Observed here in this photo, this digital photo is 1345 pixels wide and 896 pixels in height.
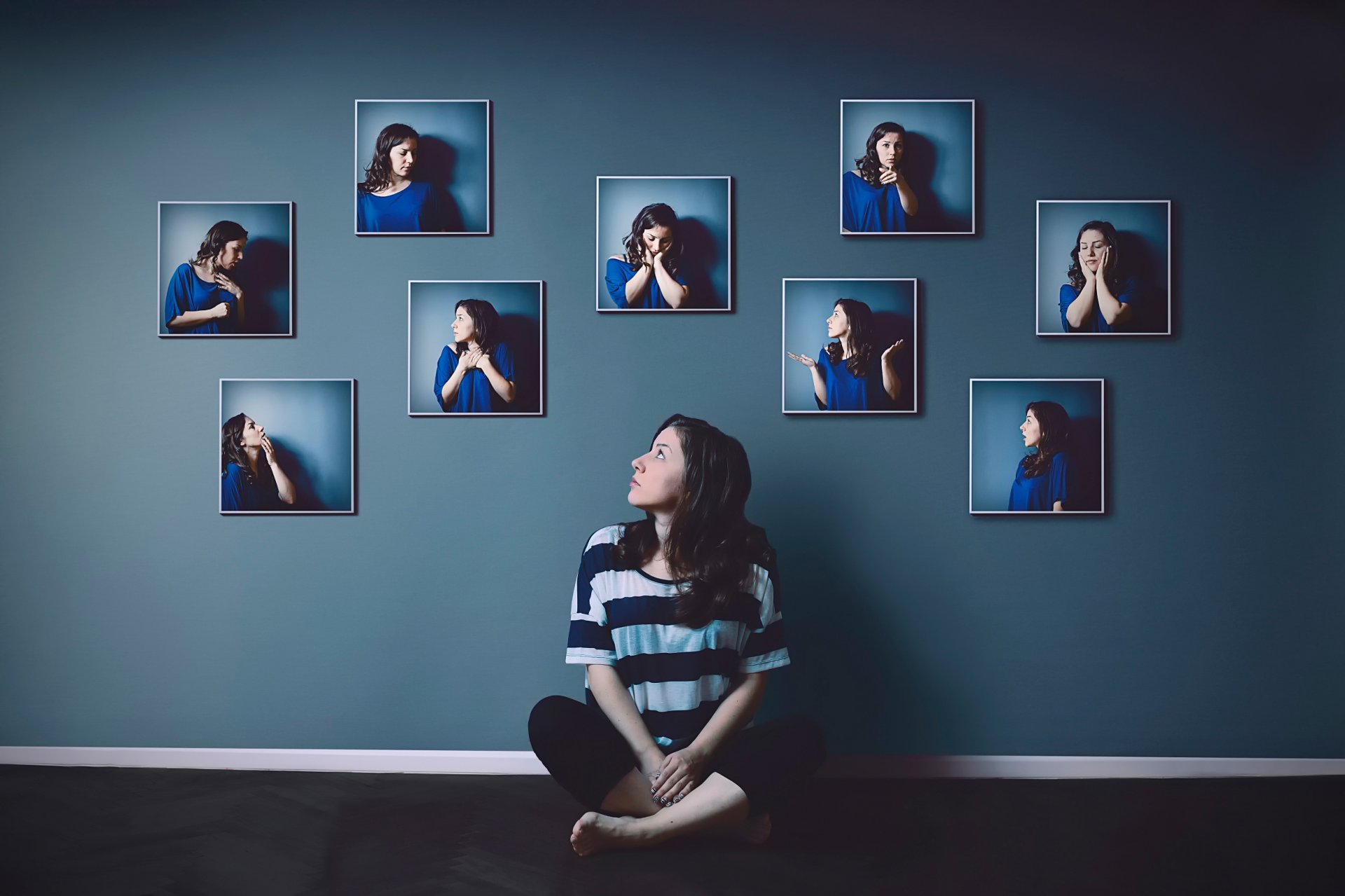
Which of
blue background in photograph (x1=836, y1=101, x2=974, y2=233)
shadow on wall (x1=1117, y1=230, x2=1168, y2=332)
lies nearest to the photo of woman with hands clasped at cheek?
blue background in photograph (x1=836, y1=101, x2=974, y2=233)

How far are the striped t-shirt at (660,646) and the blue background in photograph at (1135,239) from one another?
1.43 m

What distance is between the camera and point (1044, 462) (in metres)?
2.27

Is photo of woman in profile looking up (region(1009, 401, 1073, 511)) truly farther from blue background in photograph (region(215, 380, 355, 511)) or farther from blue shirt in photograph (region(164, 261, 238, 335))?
blue shirt in photograph (region(164, 261, 238, 335))

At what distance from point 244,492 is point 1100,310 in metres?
2.76

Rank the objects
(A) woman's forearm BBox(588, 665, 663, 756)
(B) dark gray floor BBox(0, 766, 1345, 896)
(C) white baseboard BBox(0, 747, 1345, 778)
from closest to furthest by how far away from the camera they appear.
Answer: (B) dark gray floor BBox(0, 766, 1345, 896)
(A) woman's forearm BBox(588, 665, 663, 756)
(C) white baseboard BBox(0, 747, 1345, 778)

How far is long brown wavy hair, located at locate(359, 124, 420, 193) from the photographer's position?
7.45ft

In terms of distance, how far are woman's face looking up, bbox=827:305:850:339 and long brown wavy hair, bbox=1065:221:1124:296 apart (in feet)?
2.35

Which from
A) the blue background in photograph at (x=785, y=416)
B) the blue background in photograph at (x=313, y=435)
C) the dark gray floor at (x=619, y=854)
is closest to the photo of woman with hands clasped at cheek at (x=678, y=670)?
the dark gray floor at (x=619, y=854)

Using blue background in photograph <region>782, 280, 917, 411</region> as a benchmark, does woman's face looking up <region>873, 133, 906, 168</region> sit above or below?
above

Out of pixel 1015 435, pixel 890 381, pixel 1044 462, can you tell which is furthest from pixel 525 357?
pixel 1044 462

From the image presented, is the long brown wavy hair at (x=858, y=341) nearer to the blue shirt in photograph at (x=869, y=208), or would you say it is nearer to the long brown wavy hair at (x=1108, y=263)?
the blue shirt in photograph at (x=869, y=208)

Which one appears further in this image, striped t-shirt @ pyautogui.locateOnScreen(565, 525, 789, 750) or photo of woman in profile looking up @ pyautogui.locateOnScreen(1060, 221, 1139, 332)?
photo of woman in profile looking up @ pyautogui.locateOnScreen(1060, 221, 1139, 332)

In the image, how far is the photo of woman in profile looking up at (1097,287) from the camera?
226cm

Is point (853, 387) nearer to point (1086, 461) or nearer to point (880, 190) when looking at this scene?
point (880, 190)
